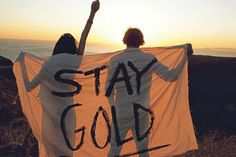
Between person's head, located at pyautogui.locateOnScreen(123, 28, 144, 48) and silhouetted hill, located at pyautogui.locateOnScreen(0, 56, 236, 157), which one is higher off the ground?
person's head, located at pyautogui.locateOnScreen(123, 28, 144, 48)

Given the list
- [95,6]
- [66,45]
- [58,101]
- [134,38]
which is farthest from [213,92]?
[66,45]

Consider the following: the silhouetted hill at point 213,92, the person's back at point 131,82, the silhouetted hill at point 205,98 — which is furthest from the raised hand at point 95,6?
the silhouetted hill at point 213,92

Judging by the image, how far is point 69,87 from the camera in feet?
20.1

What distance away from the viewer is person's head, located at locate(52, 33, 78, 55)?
579 centimetres

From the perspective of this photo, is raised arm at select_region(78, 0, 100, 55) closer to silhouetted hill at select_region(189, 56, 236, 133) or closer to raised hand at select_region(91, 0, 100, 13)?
raised hand at select_region(91, 0, 100, 13)

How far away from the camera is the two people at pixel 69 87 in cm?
591

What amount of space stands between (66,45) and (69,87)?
59cm

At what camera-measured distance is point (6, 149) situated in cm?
835

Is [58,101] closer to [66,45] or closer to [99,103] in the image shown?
[99,103]

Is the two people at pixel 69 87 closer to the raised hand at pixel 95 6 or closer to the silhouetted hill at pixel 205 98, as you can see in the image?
the raised hand at pixel 95 6

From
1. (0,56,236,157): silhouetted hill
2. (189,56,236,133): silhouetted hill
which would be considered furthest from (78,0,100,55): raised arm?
(189,56,236,133): silhouetted hill

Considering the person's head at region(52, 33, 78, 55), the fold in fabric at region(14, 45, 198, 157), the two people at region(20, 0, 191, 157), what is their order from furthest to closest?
the fold in fabric at region(14, 45, 198, 157), the two people at region(20, 0, 191, 157), the person's head at region(52, 33, 78, 55)

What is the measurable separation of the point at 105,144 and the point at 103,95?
0.65 meters

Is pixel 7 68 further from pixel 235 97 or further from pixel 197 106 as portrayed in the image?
pixel 235 97
